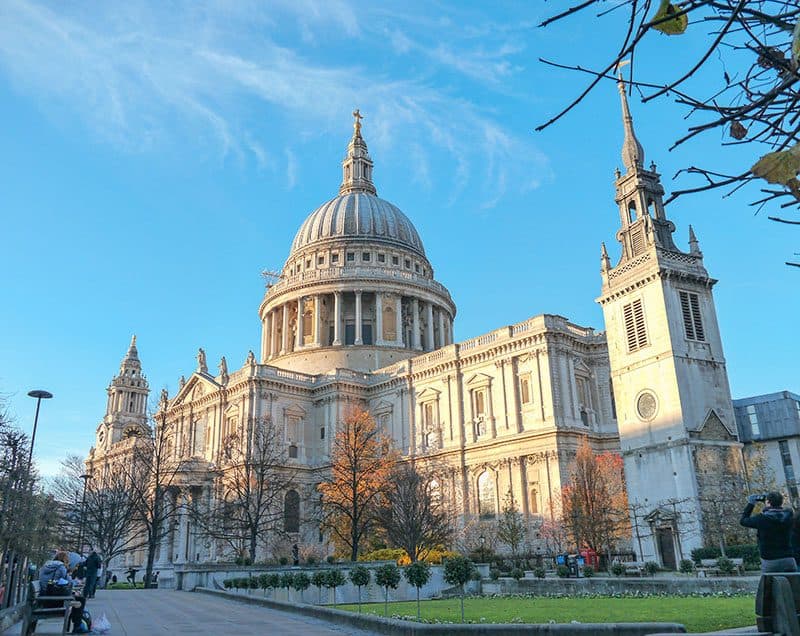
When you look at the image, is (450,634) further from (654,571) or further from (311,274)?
(311,274)

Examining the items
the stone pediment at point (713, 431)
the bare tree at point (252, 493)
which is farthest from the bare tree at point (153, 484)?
A: the stone pediment at point (713, 431)

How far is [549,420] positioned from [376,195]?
5294cm

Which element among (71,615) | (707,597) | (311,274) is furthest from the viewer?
(311,274)

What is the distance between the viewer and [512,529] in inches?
1786

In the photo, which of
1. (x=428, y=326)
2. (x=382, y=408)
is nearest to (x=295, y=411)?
(x=382, y=408)

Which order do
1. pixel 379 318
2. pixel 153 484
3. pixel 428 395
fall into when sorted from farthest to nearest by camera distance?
pixel 379 318, pixel 428 395, pixel 153 484

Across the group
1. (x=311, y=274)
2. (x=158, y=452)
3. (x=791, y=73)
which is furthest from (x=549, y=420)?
(x=791, y=73)

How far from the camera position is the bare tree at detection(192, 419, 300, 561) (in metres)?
50.2

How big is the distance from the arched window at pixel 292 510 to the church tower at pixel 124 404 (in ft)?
137

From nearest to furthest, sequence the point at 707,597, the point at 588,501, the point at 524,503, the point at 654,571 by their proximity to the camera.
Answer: the point at 707,597
the point at 654,571
the point at 588,501
the point at 524,503

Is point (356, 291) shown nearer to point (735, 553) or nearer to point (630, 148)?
point (630, 148)

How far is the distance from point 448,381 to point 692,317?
76.8 ft

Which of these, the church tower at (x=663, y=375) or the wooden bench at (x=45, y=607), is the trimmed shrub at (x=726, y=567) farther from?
the wooden bench at (x=45, y=607)

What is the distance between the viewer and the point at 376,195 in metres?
96.6
